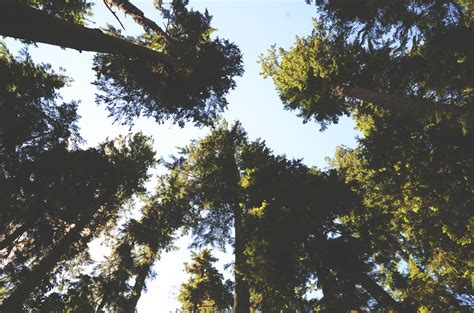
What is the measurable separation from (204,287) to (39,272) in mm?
12251

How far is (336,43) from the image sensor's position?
552 inches

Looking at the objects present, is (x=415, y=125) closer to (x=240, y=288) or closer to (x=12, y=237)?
(x=240, y=288)

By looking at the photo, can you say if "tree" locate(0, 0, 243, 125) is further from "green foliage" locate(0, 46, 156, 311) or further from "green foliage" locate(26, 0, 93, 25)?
"green foliage" locate(0, 46, 156, 311)

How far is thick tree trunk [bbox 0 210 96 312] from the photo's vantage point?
12.0 m

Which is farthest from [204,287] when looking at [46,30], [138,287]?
[46,30]

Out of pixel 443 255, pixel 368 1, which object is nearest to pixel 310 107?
pixel 368 1

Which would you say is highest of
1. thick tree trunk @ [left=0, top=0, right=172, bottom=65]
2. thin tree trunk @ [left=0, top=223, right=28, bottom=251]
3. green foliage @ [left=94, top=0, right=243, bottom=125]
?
green foliage @ [left=94, top=0, right=243, bottom=125]

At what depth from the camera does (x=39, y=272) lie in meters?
13.7

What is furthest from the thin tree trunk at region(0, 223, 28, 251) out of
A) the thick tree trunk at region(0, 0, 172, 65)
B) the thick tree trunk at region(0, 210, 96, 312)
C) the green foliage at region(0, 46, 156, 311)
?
the thick tree trunk at region(0, 0, 172, 65)

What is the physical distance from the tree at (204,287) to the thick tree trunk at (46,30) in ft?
65.7

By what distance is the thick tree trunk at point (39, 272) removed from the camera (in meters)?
12.0

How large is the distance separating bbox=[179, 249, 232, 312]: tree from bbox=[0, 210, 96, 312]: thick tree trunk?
10410mm

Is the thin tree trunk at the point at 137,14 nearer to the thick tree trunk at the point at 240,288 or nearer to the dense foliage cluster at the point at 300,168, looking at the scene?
the dense foliage cluster at the point at 300,168

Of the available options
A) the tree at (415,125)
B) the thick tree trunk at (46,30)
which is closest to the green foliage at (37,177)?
the thick tree trunk at (46,30)
